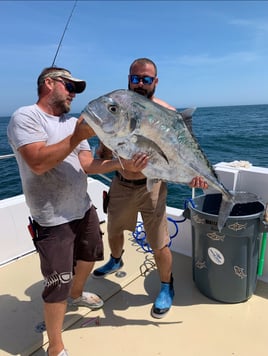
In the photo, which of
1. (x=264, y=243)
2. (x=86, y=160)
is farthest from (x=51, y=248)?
(x=264, y=243)

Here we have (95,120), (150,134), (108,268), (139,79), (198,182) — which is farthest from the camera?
(108,268)

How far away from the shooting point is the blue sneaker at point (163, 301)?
2410mm

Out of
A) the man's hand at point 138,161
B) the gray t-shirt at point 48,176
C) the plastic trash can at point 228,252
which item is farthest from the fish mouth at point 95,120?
the plastic trash can at point 228,252

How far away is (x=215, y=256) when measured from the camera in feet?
8.00

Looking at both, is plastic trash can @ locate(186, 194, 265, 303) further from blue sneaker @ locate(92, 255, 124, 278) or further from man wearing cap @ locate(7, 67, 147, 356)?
man wearing cap @ locate(7, 67, 147, 356)

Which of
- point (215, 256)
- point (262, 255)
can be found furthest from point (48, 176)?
point (262, 255)

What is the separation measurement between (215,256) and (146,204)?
0.69 m

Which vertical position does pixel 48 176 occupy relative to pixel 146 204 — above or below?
above

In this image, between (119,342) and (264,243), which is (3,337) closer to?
(119,342)

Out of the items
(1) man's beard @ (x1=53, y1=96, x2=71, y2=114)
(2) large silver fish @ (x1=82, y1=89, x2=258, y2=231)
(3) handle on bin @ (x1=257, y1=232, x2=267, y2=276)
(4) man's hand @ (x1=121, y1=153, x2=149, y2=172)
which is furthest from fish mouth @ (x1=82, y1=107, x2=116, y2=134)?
(3) handle on bin @ (x1=257, y1=232, x2=267, y2=276)

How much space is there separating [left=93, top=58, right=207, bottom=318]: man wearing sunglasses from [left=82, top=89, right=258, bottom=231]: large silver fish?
0.54 metres

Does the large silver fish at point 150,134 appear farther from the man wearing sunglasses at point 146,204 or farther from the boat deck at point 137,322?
the boat deck at point 137,322

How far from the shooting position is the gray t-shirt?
172cm

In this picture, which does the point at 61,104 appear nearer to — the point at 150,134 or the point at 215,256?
the point at 150,134
